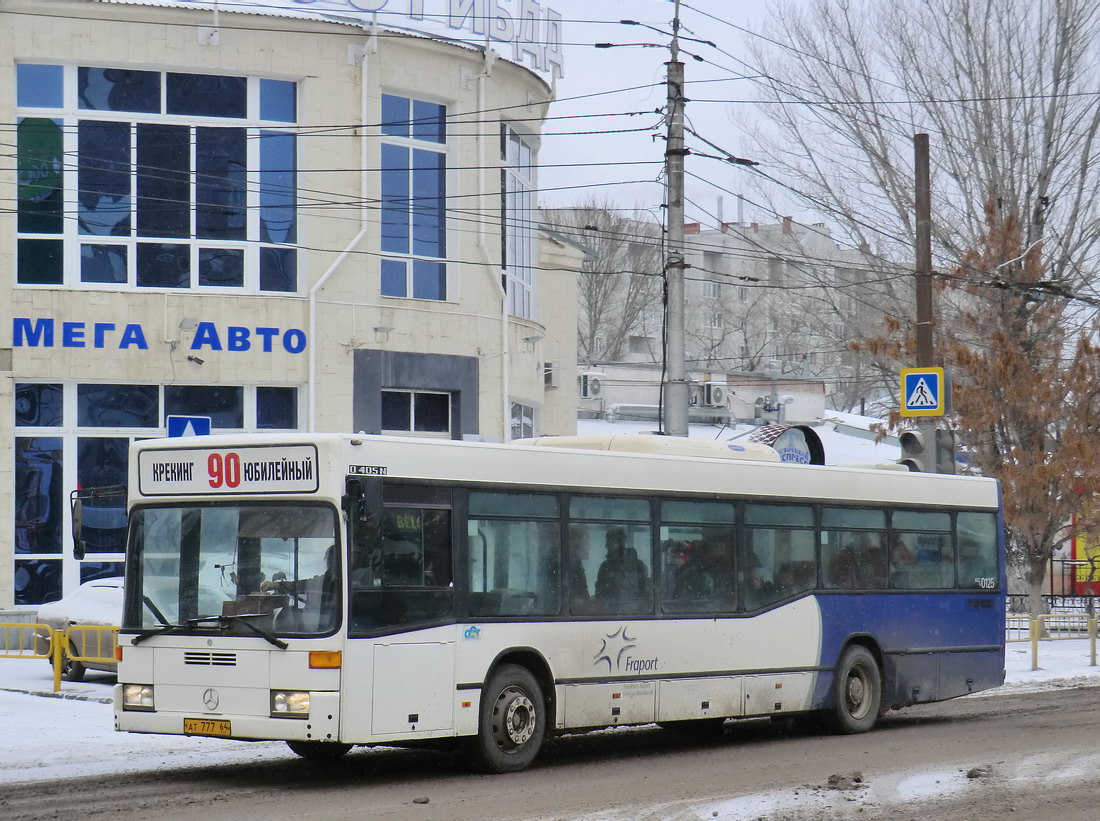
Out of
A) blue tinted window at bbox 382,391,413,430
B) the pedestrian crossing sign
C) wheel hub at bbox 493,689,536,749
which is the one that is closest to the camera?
wheel hub at bbox 493,689,536,749

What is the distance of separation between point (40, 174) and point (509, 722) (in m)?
14.2

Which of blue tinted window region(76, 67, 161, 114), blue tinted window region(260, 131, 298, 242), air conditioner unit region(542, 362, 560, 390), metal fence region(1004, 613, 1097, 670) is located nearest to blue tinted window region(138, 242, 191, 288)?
blue tinted window region(260, 131, 298, 242)

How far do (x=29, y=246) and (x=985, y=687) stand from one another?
→ 1456 centimetres

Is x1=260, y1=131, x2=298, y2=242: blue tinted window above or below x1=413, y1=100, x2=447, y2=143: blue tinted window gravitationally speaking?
below

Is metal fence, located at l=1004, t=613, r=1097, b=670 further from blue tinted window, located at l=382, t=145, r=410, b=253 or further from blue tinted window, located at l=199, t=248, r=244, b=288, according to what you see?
blue tinted window, located at l=199, t=248, r=244, b=288

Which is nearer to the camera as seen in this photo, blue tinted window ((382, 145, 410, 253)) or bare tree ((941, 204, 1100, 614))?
blue tinted window ((382, 145, 410, 253))

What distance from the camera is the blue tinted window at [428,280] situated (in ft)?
81.8

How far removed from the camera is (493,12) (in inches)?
1004

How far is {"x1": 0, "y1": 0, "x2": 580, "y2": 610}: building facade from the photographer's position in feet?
74.4

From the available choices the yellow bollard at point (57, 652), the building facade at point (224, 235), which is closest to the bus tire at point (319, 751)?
the yellow bollard at point (57, 652)

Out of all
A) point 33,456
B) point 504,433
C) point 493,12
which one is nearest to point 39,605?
point 33,456

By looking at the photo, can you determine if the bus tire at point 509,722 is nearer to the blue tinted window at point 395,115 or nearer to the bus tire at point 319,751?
the bus tire at point 319,751

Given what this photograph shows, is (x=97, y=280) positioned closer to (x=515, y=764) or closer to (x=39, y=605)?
(x=39, y=605)

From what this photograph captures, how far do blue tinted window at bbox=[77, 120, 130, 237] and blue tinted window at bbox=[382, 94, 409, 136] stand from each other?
13.0ft
